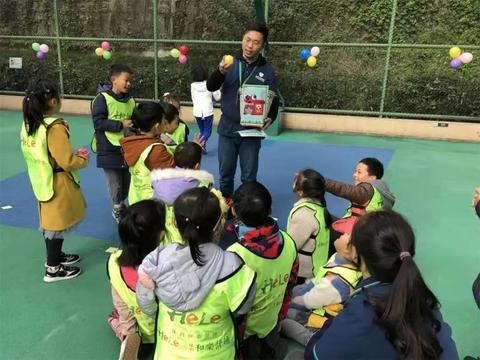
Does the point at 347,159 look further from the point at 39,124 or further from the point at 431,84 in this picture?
the point at 39,124

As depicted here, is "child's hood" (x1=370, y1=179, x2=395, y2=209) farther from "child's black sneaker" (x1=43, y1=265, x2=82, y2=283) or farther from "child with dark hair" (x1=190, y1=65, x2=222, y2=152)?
"child with dark hair" (x1=190, y1=65, x2=222, y2=152)

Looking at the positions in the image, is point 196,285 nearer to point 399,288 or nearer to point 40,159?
point 399,288

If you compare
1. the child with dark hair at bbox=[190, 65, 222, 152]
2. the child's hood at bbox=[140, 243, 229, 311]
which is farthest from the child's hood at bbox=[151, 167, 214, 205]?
the child with dark hair at bbox=[190, 65, 222, 152]

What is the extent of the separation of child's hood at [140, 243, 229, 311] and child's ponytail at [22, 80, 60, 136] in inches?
60.4

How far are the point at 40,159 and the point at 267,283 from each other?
1660mm

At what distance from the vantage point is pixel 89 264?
10.8 ft

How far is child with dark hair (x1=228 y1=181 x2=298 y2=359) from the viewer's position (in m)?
2.11

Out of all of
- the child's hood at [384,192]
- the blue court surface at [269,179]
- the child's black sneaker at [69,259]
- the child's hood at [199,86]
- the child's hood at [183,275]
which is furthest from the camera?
the child's hood at [199,86]

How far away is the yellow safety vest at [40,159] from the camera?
283cm

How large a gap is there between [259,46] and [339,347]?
106 inches

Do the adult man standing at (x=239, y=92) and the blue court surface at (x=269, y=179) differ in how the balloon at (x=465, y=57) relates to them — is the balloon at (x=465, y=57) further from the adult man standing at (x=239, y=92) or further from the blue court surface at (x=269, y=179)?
the adult man standing at (x=239, y=92)

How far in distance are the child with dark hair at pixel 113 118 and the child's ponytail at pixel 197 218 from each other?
6.42 ft

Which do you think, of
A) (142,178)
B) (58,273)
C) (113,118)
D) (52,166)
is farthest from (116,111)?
(58,273)

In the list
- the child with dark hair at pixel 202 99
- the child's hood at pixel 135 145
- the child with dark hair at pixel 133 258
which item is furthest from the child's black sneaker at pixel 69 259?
the child with dark hair at pixel 202 99
